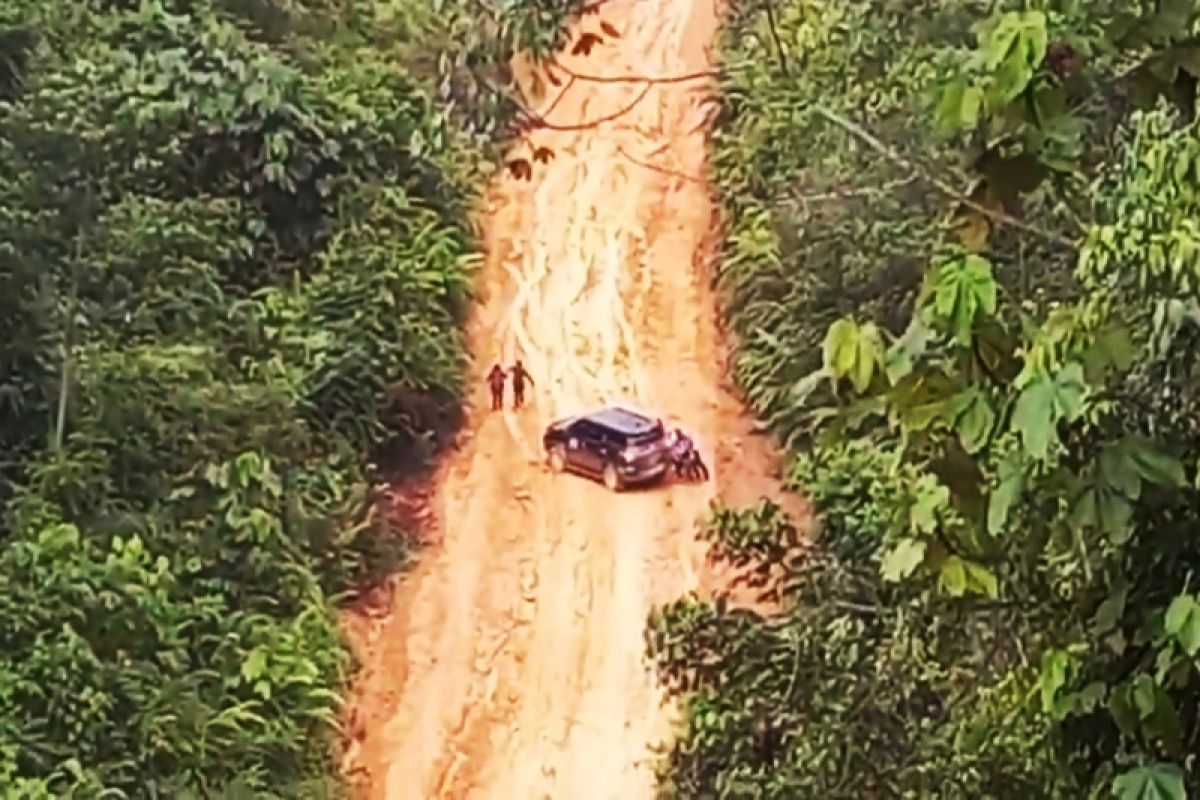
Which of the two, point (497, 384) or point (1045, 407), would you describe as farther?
point (497, 384)

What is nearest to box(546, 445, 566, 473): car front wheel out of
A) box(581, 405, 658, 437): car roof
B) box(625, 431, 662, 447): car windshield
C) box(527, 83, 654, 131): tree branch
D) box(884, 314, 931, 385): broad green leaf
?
box(581, 405, 658, 437): car roof

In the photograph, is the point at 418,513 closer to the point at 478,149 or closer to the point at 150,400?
the point at 150,400

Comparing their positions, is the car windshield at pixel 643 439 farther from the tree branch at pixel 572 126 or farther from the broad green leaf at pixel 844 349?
the broad green leaf at pixel 844 349

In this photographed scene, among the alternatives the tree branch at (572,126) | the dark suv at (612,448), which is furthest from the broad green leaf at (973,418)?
the dark suv at (612,448)

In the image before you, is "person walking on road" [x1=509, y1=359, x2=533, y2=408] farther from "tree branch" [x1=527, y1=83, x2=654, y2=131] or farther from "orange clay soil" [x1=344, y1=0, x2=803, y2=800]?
"tree branch" [x1=527, y1=83, x2=654, y2=131]

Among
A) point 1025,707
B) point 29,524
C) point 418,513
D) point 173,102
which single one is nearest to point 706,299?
point 418,513

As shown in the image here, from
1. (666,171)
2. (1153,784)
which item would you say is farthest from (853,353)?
(666,171)

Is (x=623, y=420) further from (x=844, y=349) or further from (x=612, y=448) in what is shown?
(x=844, y=349)
